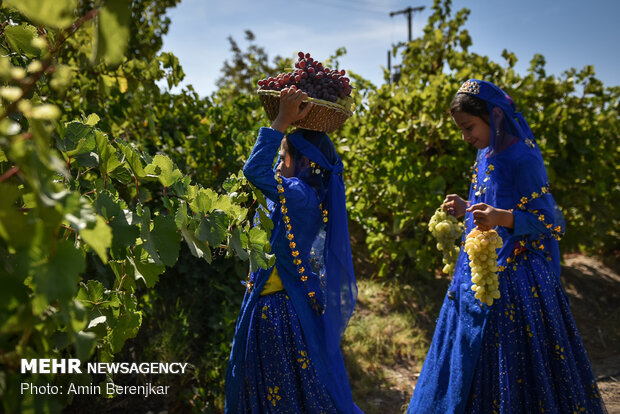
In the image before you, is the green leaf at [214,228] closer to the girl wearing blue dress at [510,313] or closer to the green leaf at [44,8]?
the green leaf at [44,8]

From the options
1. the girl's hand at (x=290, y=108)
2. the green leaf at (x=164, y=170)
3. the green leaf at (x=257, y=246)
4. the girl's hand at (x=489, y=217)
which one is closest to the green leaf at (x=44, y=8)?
the green leaf at (x=164, y=170)

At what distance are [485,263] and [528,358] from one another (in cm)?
48

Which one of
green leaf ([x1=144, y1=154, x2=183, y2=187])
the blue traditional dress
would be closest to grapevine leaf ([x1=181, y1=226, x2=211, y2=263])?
green leaf ([x1=144, y1=154, x2=183, y2=187])

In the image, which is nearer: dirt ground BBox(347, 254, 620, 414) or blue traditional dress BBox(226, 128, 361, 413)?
blue traditional dress BBox(226, 128, 361, 413)

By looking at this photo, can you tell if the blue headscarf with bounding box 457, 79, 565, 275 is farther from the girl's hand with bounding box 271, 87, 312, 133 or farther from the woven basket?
the girl's hand with bounding box 271, 87, 312, 133

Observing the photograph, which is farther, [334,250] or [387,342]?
[387,342]

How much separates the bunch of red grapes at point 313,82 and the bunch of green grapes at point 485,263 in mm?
912

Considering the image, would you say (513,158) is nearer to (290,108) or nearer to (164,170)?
(290,108)

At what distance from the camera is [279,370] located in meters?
1.89

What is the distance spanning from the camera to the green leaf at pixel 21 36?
111 cm

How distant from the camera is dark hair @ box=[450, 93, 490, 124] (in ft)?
7.64

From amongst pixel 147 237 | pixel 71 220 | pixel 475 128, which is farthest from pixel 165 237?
pixel 475 128

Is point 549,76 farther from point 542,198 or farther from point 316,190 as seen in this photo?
point 316,190

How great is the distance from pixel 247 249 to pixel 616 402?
305cm
